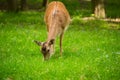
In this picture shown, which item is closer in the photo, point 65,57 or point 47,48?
point 47,48

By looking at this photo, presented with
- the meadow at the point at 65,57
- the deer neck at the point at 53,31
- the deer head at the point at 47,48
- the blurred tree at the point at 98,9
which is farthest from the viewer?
the blurred tree at the point at 98,9

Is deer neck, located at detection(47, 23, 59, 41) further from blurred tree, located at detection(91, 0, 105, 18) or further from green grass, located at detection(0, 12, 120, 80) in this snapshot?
blurred tree, located at detection(91, 0, 105, 18)

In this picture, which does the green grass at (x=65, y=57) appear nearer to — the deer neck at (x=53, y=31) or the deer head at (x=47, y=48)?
the deer head at (x=47, y=48)

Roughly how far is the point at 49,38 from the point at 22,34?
16.5 feet

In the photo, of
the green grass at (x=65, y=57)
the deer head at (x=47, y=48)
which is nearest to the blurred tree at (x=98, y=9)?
the green grass at (x=65, y=57)

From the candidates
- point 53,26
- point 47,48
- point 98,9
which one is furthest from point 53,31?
point 98,9

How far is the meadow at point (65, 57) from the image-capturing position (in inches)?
402

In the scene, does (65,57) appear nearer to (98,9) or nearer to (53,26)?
(53,26)

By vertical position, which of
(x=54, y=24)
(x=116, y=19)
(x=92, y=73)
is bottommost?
(x=116, y=19)

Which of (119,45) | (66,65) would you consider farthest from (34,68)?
(119,45)

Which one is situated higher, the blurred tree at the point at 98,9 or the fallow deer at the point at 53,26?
the fallow deer at the point at 53,26

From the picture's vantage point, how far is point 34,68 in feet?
35.5

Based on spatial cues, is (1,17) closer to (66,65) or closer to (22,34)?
(22,34)

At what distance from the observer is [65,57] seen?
12469 millimetres
